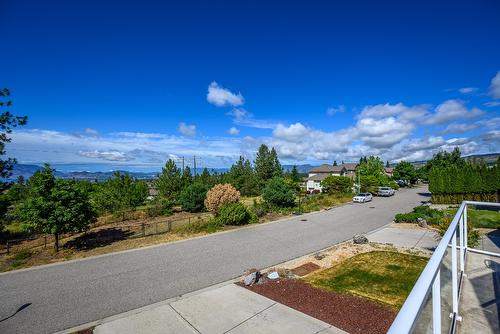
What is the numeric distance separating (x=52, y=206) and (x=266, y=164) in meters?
46.2

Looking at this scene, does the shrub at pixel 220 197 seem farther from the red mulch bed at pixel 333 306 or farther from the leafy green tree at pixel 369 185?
the leafy green tree at pixel 369 185

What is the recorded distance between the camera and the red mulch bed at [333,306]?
6.53 metres

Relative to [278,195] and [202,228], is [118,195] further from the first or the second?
[278,195]

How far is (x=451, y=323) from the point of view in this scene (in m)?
3.32

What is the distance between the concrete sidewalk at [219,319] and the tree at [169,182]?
24969 mm

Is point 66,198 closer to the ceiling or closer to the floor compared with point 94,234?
closer to the ceiling

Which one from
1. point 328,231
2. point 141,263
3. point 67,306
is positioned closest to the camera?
point 67,306

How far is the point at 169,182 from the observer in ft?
105

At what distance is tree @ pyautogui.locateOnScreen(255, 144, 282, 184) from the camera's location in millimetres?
57344

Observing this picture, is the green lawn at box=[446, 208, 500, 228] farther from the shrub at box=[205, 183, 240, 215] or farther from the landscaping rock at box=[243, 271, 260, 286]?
the shrub at box=[205, 183, 240, 215]

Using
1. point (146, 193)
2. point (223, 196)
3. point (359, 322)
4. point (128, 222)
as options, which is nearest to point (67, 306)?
point (359, 322)

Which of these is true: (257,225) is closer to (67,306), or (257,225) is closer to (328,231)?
(328,231)

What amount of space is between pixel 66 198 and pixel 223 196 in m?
11.3

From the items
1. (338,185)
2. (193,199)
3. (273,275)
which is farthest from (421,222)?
(338,185)
